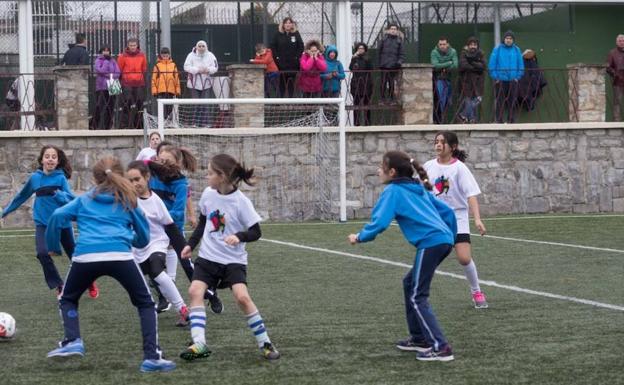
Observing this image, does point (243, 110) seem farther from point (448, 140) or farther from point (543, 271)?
point (448, 140)

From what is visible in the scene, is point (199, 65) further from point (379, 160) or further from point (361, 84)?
point (379, 160)

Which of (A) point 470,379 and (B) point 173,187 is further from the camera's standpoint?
(B) point 173,187

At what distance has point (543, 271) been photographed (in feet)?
44.7

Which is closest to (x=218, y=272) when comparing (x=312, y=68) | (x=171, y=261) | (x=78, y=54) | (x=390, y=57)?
(x=171, y=261)

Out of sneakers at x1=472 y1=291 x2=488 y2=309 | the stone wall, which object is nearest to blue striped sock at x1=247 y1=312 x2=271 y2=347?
sneakers at x1=472 y1=291 x2=488 y2=309

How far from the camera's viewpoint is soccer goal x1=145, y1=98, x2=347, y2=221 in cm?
2153

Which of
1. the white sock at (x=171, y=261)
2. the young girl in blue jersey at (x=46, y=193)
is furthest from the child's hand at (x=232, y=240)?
the young girl in blue jersey at (x=46, y=193)

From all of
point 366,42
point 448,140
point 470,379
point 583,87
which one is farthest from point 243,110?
point 470,379

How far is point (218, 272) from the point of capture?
8453 millimetres

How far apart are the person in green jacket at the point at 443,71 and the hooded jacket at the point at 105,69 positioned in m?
5.69

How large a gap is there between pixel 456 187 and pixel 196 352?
Answer: 378 centimetres

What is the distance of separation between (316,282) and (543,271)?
257cm

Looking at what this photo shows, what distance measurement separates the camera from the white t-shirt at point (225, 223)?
27.7 ft

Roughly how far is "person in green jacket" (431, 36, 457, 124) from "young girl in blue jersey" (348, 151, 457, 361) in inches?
566
